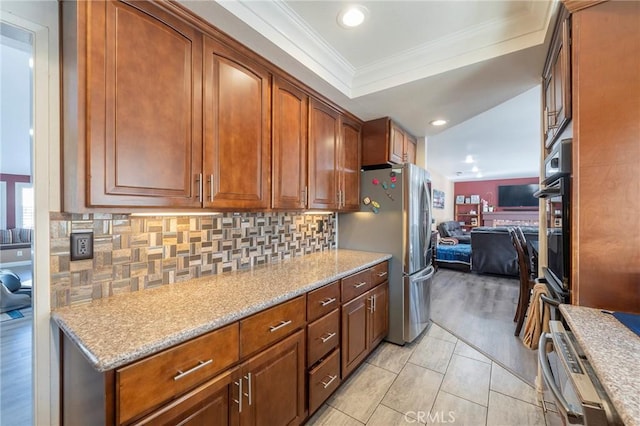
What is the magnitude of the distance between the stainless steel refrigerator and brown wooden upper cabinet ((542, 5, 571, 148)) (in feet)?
3.54

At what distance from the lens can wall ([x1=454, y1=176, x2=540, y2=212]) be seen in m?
9.08

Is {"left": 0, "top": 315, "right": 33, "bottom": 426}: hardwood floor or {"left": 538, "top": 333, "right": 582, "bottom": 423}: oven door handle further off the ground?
{"left": 538, "top": 333, "right": 582, "bottom": 423}: oven door handle

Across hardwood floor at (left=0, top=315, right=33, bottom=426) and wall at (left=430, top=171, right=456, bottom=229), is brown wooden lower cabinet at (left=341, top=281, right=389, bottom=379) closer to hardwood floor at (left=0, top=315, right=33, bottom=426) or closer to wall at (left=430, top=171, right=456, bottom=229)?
hardwood floor at (left=0, top=315, right=33, bottom=426)

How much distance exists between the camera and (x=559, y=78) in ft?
4.39

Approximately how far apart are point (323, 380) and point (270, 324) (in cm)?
69

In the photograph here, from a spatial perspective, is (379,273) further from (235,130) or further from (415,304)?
(235,130)

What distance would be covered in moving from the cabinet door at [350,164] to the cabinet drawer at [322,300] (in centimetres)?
88

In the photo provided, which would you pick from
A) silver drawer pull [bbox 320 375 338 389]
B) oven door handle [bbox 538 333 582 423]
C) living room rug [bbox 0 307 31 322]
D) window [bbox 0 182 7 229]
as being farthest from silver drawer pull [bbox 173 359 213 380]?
window [bbox 0 182 7 229]

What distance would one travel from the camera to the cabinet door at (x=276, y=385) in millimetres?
1203

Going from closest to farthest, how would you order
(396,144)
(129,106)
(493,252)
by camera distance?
(129,106), (396,144), (493,252)

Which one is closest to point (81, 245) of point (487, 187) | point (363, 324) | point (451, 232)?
point (363, 324)

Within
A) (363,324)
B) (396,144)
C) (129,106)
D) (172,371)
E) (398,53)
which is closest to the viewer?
(172,371)

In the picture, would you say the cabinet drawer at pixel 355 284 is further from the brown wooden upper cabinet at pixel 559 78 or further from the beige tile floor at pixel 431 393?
the brown wooden upper cabinet at pixel 559 78

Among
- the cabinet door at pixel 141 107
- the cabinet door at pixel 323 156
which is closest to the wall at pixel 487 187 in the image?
the cabinet door at pixel 323 156
